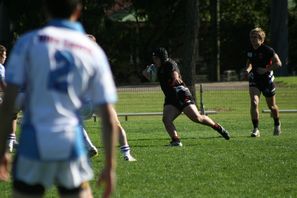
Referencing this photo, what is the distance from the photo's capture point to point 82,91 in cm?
→ 457

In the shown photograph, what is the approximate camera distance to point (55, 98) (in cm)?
448

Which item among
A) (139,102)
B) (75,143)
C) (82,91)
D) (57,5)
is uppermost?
(57,5)

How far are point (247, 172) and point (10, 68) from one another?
578cm

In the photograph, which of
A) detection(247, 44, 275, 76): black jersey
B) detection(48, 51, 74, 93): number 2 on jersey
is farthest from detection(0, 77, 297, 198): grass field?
detection(48, 51, 74, 93): number 2 on jersey

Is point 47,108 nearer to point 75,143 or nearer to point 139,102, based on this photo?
point 75,143

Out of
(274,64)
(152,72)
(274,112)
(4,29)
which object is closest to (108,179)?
(152,72)

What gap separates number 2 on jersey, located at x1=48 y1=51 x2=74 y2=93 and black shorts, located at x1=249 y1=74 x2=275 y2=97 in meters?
11.0

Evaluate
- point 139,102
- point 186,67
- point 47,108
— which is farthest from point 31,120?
point 186,67

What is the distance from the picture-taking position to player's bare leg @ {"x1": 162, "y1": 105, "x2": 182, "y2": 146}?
43.4ft

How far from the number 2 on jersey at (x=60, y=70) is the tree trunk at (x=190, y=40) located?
26535mm

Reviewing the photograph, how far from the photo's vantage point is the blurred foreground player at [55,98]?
4441 mm

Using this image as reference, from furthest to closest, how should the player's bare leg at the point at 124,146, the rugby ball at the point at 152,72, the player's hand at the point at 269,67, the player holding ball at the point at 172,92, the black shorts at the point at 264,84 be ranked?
the black shorts at the point at 264,84, the player's hand at the point at 269,67, the rugby ball at the point at 152,72, the player holding ball at the point at 172,92, the player's bare leg at the point at 124,146

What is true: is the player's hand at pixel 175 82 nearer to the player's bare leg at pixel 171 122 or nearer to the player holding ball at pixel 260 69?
the player's bare leg at pixel 171 122

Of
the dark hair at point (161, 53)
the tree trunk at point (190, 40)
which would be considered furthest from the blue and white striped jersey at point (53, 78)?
the tree trunk at point (190, 40)
